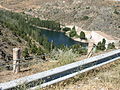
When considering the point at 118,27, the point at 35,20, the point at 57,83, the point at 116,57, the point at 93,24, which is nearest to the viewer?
the point at 57,83

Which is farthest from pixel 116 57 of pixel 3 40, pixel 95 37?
pixel 95 37

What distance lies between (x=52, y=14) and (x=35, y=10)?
34.3 ft

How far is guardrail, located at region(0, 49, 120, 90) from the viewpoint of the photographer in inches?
155

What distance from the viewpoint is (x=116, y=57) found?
659cm

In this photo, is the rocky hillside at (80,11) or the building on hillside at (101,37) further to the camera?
the rocky hillside at (80,11)

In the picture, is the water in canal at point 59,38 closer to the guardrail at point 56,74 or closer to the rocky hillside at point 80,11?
the rocky hillside at point 80,11

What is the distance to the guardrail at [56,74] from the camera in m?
3.94

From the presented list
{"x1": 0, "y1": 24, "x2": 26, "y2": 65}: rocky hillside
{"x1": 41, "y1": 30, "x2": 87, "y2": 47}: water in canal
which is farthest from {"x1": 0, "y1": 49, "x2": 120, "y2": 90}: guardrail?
{"x1": 41, "y1": 30, "x2": 87, "y2": 47}: water in canal

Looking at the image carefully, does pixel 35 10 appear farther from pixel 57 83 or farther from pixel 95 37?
pixel 57 83

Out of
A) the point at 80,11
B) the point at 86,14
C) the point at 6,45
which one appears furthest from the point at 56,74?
the point at 80,11

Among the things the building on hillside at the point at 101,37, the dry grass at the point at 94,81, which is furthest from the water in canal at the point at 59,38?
the dry grass at the point at 94,81

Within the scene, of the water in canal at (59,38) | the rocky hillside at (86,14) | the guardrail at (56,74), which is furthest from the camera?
the rocky hillside at (86,14)

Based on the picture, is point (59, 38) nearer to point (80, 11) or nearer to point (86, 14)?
point (86, 14)

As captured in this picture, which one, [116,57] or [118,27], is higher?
[116,57]
